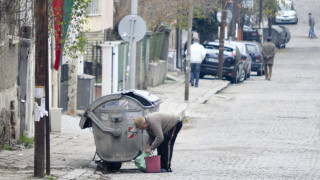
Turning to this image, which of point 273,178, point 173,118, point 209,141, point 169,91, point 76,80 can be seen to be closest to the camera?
point 273,178

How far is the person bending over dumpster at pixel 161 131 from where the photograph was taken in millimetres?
11719

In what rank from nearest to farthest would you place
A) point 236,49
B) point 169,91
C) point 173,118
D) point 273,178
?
point 273,178, point 173,118, point 169,91, point 236,49

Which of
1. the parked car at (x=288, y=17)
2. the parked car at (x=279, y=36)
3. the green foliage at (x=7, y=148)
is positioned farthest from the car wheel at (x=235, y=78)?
the parked car at (x=288, y=17)

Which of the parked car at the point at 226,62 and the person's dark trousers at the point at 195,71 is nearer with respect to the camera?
the person's dark trousers at the point at 195,71

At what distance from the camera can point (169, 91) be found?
90.8 feet

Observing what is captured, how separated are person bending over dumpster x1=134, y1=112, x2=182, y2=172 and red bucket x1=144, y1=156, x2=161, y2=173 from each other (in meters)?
0.12

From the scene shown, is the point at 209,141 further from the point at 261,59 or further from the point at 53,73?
the point at 261,59

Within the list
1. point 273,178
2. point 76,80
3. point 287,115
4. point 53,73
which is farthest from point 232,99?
point 273,178

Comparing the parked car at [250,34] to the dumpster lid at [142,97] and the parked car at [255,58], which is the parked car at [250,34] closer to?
the parked car at [255,58]

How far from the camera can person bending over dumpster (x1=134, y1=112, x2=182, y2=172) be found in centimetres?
1172

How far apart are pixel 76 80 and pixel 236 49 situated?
13.0 meters

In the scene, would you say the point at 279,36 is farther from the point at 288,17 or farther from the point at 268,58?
the point at 268,58

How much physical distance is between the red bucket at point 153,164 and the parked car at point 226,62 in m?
20.4

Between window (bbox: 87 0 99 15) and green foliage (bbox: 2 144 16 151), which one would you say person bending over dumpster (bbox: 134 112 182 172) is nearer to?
green foliage (bbox: 2 144 16 151)
